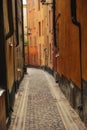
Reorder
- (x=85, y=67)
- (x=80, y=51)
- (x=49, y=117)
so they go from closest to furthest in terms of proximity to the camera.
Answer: (x=85, y=67)
(x=80, y=51)
(x=49, y=117)

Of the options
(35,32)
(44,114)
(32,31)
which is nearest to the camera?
(44,114)

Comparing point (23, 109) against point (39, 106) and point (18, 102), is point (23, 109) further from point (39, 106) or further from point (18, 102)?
point (18, 102)

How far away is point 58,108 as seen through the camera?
40.7 ft

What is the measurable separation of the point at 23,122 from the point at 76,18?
2.80 meters

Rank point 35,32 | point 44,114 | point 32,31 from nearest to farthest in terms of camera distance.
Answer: point 44,114 → point 35,32 → point 32,31

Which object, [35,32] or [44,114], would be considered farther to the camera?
[35,32]

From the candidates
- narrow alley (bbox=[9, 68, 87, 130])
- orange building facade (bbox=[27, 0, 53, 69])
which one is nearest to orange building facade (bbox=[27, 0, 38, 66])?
orange building facade (bbox=[27, 0, 53, 69])

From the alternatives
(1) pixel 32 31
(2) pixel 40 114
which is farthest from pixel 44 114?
(1) pixel 32 31

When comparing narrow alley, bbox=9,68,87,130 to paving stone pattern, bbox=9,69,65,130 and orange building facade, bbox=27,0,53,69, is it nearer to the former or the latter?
paving stone pattern, bbox=9,69,65,130

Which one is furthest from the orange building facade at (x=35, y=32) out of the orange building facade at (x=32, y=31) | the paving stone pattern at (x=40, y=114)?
the paving stone pattern at (x=40, y=114)

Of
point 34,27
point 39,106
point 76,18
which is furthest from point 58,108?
point 34,27

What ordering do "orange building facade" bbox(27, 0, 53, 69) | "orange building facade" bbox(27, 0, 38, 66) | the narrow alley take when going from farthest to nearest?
"orange building facade" bbox(27, 0, 38, 66) < "orange building facade" bbox(27, 0, 53, 69) < the narrow alley

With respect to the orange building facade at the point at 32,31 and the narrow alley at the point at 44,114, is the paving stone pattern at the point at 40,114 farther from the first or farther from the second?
the orange building facade at the point at 32,31

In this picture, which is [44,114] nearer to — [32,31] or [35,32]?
[35,32]
